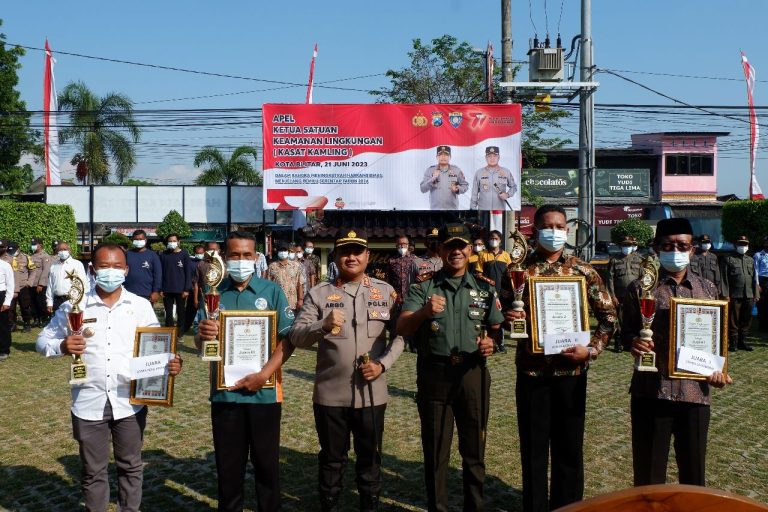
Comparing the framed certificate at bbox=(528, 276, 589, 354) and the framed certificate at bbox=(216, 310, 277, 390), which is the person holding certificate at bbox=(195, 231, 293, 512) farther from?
the framed certificate at bbox=(528, 276, 589, 354)

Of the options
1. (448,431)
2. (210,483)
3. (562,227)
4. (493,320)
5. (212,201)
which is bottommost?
(210,483)

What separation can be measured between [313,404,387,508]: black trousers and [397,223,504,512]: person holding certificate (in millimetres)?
345

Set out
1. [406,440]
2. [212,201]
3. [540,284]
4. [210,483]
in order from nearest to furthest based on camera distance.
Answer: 1. [540,284]
2. [210,483]
3. [406,440]
4. [212,201]

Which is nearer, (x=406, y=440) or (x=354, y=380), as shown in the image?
(x=354, y=380)

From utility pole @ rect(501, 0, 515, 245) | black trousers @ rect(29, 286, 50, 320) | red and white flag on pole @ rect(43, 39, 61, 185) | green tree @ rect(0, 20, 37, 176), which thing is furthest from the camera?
green tree @ rect(0, 20, 37, 176)

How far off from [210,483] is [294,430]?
5.12ft

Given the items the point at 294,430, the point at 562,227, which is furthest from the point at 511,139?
the point at 562,227

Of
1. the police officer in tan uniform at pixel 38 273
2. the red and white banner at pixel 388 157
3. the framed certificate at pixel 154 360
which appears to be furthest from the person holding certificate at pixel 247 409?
the red and white banner at pixel 388 157

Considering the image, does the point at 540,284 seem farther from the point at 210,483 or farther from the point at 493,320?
the point at 210,483

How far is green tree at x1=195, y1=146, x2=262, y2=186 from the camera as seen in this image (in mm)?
37594

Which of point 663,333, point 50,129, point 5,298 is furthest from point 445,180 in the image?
point 50,129

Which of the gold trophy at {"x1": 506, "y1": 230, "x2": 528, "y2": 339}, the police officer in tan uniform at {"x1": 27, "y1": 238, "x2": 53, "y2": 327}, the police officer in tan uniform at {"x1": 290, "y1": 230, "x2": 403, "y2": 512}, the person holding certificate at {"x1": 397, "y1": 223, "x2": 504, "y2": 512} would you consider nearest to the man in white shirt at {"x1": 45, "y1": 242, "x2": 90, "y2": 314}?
the police officer in tan uniform at {"x1": 27, "y1": 238, "x2": 53, "y2": 327}

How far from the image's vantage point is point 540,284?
432 centimetres

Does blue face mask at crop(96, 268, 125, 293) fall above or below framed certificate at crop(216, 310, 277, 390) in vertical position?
above
